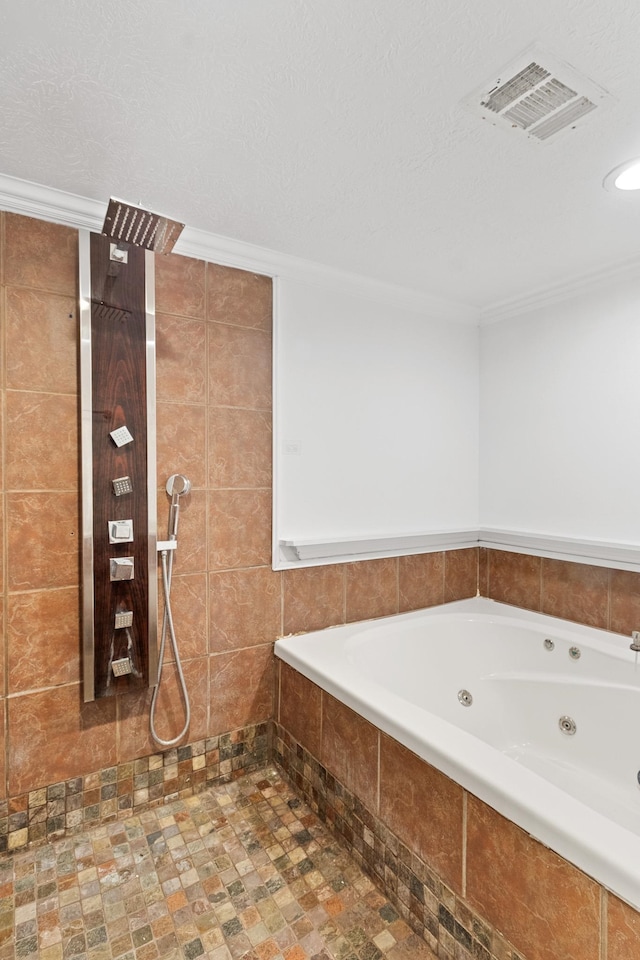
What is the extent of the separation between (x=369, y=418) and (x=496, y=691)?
4.74ft

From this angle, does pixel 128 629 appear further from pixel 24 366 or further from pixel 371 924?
pixel 371 924

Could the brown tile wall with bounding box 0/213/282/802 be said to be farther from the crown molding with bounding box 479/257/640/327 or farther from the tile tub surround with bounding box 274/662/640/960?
the crown molding with bounding box 479/257/640/327

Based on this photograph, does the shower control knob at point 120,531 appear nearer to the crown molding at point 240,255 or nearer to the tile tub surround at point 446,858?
the tile tub surround at point 446,858

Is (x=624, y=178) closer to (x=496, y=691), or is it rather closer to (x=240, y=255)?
(x=240, y=255)

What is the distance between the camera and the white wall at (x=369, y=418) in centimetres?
226

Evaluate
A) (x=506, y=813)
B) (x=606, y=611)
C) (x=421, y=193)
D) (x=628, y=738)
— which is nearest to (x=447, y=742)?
(x=506, y=813)

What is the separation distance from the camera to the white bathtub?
1.51 metres

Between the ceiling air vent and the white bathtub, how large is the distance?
5.55 ft

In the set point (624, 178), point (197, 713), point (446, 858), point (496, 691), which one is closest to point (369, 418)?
point (624, 178)

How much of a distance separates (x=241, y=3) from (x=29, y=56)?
0.52 metres

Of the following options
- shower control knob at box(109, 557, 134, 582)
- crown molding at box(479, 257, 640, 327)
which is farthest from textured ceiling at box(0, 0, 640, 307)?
shower control knob at box(109, 557, 134, 582)

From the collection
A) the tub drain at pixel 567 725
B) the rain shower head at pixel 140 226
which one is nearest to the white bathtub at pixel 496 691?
the tub drain at pixel 567 725

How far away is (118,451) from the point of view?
1.84 meters

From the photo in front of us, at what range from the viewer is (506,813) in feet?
3.84
